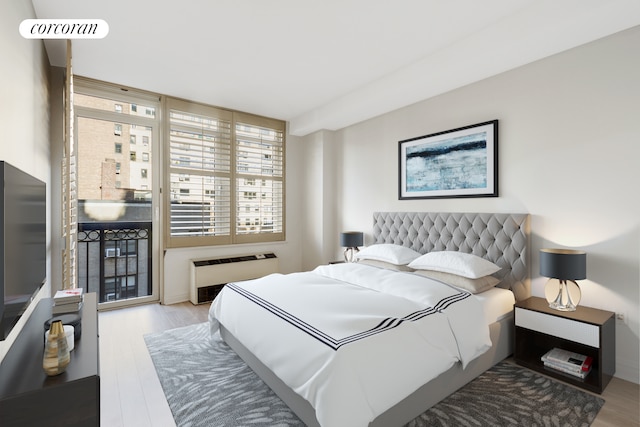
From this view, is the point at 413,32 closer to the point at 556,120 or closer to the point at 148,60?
the point at 556,120

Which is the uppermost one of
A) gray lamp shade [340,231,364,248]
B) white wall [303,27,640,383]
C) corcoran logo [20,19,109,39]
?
corcoran logo [20,19,109,39]

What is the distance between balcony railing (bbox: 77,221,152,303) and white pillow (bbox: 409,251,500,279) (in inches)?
140

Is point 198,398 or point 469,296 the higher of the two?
point 469,296

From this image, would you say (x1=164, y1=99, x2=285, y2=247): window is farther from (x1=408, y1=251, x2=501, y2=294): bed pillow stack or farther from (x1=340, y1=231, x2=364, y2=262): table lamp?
(x1=408, y1=251, x2=501, y2=294): bed pillow stack

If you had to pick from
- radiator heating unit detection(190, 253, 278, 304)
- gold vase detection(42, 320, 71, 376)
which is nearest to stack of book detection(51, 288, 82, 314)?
gold vase detection(42, 320, 71, 376)

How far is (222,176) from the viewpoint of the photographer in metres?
4.62

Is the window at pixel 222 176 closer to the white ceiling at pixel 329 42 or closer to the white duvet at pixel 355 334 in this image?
the white ceiling at pixel 329 42

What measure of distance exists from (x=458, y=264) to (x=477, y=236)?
0.52 meters

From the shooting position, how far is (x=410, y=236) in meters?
3.70

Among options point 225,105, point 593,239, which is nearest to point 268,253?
point 225,105

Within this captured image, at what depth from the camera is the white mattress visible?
246 centimetres

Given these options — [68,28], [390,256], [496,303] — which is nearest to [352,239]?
[390,256]

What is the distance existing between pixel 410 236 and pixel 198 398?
2.64 meters

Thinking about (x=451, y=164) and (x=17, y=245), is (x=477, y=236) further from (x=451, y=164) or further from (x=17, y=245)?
(x=17, y=245)
